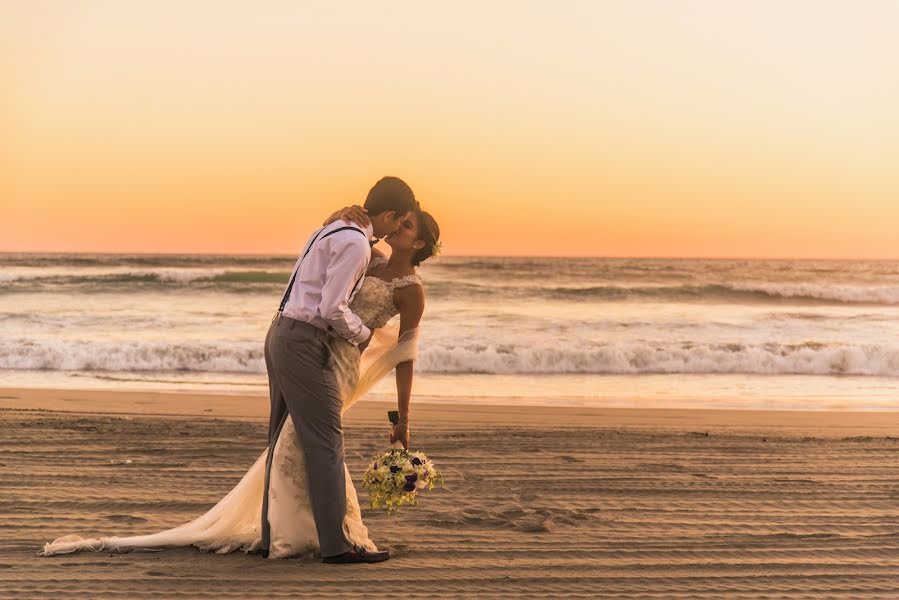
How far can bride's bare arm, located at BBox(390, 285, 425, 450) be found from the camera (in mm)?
4664

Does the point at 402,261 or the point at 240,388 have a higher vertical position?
the point at 402,261

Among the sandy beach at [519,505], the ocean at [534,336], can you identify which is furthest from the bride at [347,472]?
the ocean at [534,336]

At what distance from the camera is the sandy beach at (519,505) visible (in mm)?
4375

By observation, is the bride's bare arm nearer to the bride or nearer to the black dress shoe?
the bride

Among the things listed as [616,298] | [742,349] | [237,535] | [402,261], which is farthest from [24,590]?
[616,298]

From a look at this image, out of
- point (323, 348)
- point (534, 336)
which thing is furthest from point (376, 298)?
point (534, 336)

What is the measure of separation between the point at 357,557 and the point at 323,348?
3.26 feet

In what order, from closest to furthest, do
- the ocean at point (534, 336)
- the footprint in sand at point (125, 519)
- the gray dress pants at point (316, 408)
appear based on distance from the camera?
the gray dress pants at point (316, 408) → the footprint in sand at point (125, 519) → the ocean at point (534, 336)

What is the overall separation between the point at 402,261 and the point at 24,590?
2.14m

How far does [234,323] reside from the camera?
958 inches

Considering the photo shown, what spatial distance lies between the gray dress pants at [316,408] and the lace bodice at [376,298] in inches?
8.8

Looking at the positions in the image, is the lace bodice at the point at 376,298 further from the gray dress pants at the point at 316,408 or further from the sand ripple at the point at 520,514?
the sand ripple at the point at 520,514

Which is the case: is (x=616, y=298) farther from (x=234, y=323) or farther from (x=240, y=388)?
(x=240, y=388)

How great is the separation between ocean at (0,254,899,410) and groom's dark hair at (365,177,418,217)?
747 centimetres
